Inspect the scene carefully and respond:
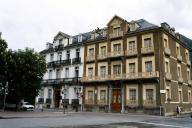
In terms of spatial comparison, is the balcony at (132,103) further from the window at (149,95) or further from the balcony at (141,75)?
the balcony at (141,75)

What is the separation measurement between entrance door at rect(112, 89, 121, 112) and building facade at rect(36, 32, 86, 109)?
23.2 feet

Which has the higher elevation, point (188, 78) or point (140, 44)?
point (140, 44)

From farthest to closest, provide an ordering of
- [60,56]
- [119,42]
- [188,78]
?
[60,56], [188,78], [119,42]

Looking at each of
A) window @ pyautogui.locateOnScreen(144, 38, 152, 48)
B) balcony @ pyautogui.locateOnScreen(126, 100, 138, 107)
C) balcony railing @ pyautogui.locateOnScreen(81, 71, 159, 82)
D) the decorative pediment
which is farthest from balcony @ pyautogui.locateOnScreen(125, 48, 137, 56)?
balcony @ pyautogui.locateOnScreen(126, 100, 138, 107)

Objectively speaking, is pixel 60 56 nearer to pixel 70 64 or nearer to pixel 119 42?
pixel 70 64

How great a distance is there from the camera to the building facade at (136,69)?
33.5 metres

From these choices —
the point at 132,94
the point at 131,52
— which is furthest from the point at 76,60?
the point at 132,94

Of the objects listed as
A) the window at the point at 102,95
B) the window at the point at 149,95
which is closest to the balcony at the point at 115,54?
the window at the point at 102,95

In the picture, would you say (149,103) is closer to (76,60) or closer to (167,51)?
(167,51)

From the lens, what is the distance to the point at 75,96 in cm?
4347

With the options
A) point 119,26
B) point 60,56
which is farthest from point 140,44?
point 60,56

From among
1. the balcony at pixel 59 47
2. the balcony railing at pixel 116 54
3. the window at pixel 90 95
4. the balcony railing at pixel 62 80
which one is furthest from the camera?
the balcony at pixel 59 47

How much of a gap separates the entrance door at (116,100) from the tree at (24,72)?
36.2 feet

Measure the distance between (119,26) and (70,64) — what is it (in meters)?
11.8
